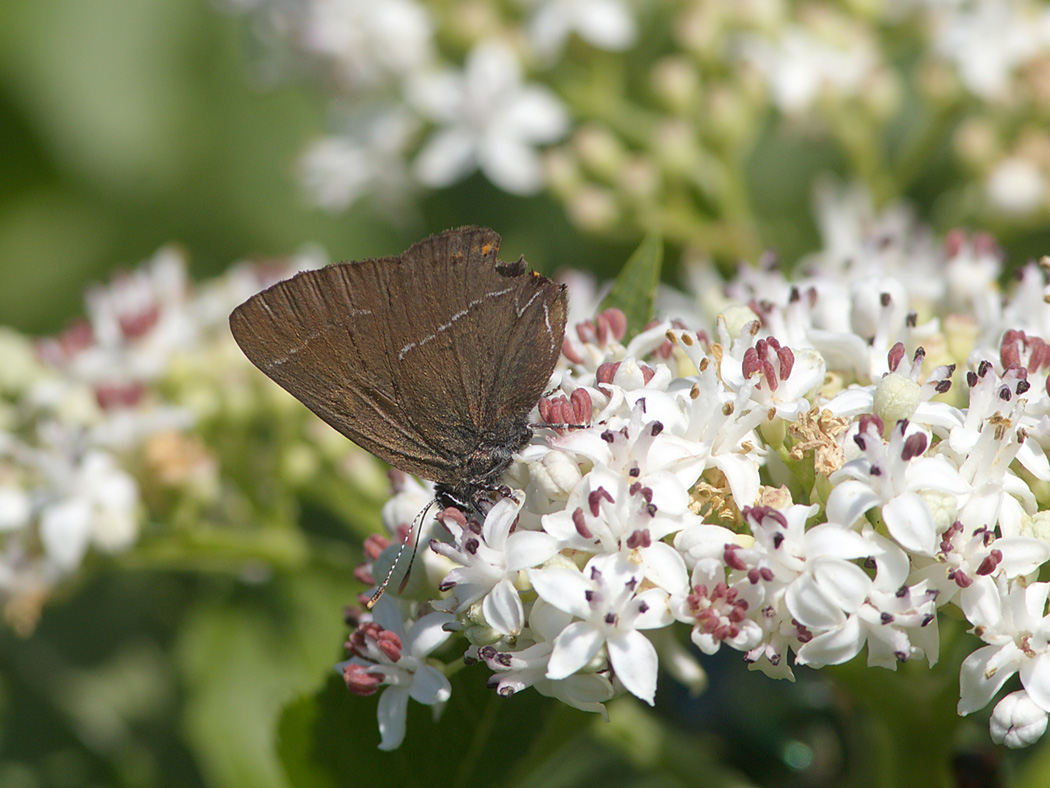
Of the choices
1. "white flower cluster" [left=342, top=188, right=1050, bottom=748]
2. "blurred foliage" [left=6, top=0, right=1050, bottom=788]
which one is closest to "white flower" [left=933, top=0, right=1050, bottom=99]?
"blurred foliage" [left=6, top=0, right=1050, bottom=788]

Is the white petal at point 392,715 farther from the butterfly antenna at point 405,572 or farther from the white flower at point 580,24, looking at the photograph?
the white flower at point 580,24

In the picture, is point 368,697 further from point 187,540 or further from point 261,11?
point 261,11

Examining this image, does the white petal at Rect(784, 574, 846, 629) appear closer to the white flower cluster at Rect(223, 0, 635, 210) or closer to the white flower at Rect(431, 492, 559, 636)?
the white flower at Rect(431, 492, 559, 636)

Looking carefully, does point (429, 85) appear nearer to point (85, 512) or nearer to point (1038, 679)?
point (85, 512)

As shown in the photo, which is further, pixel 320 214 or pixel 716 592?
pixel 320 214

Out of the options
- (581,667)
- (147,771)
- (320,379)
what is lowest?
(147,771)

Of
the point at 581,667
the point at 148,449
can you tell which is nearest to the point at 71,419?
the point at 148,449

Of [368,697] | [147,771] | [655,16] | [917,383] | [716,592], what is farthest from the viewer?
[655,16]

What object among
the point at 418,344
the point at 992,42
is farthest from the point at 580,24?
the point at 418,344
